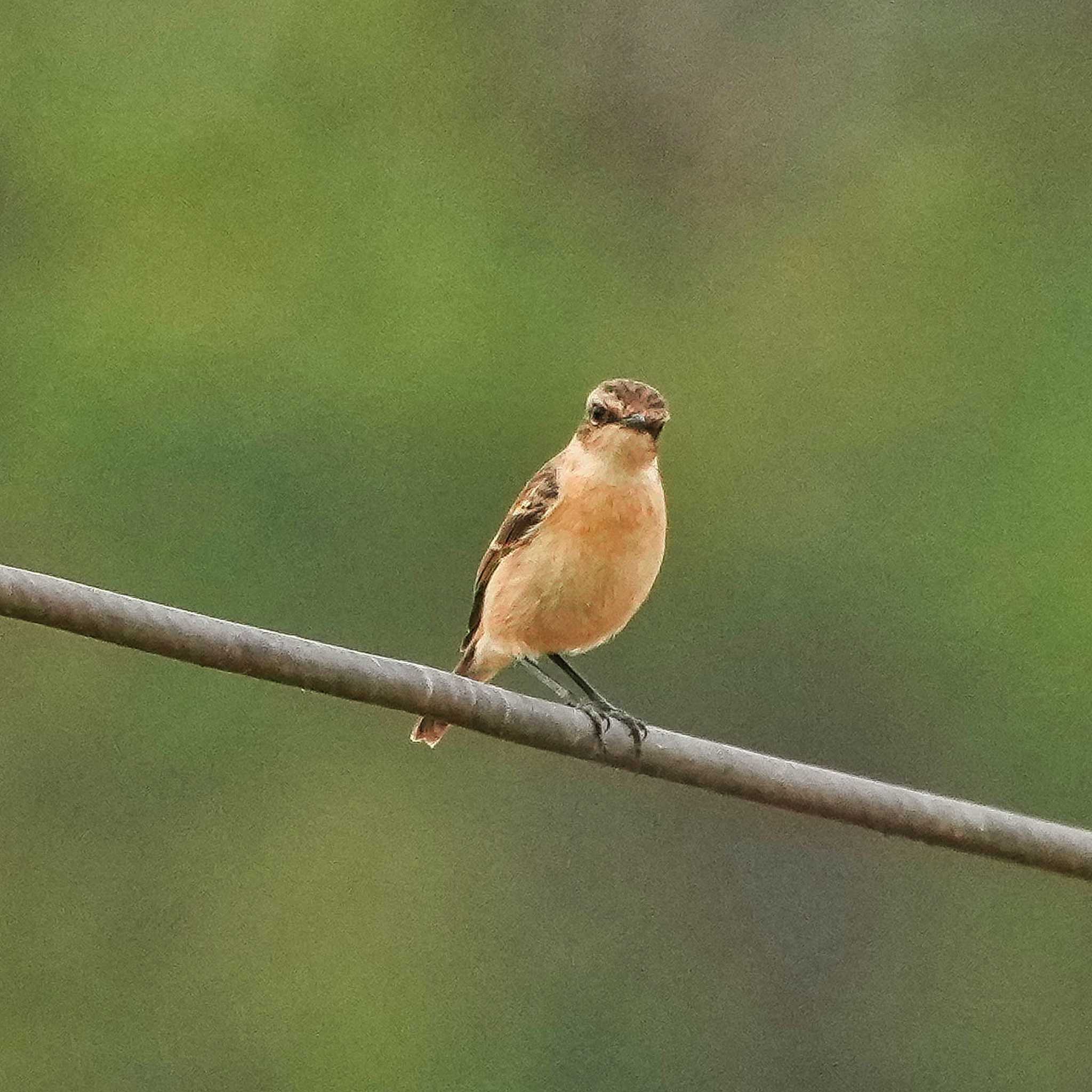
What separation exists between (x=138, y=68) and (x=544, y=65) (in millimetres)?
5853

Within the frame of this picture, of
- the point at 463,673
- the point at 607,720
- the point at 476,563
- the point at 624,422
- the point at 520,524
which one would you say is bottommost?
the point at 476,563

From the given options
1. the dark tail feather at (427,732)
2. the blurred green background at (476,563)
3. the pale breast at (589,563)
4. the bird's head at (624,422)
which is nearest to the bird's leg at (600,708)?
the pale breast at (589,563)

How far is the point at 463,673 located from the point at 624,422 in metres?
1.15

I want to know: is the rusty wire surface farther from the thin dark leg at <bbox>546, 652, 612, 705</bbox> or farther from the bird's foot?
the thin dark leg at <bbox>546, 652, 612, 705</bbox>

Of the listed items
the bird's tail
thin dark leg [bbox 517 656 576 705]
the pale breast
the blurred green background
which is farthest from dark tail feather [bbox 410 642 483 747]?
the blurred green background

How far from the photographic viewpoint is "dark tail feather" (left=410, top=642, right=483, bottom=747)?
7.13 m

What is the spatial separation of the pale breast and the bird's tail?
1.56 feet

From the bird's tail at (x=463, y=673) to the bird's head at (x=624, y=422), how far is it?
0.77 meters

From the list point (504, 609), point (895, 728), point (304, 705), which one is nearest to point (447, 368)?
point (304, 705)

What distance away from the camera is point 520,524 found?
6949 mm

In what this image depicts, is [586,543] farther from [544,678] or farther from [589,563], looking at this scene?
[544,678]

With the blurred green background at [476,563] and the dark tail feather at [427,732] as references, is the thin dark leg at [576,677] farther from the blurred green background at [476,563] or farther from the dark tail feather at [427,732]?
the blurred green background at [476,563]

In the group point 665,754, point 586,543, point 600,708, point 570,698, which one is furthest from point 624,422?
point 665,754

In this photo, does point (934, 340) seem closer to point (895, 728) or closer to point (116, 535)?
point (895, 728)
